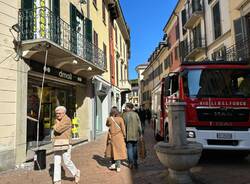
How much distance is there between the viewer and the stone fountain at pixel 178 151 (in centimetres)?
621

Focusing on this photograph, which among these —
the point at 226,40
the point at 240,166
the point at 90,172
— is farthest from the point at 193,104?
the point at 226,40

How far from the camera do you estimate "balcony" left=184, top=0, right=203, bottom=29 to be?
81.9 feet

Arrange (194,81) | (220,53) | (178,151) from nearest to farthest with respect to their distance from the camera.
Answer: (178,151) → (194,81) → (220,53)

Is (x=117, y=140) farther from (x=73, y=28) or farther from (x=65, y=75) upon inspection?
(x=73, y=28)

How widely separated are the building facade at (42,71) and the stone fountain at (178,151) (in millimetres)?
3887

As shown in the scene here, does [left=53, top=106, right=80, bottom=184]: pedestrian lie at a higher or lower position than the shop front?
lower

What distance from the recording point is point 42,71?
10.8 metres

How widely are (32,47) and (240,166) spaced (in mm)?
7125

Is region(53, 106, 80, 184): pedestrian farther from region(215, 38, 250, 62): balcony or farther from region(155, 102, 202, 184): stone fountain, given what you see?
region(215, 38, 250, 62): balcony

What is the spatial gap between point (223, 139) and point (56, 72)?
687cm

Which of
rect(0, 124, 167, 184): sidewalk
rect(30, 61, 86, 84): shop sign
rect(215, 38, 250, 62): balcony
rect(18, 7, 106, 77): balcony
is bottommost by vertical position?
rect(0, 124, 167, 184): sidewalk

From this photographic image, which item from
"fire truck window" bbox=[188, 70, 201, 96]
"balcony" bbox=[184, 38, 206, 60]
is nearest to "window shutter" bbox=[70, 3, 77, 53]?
"fire truck window" bbox=[188, 70, 201, 96]

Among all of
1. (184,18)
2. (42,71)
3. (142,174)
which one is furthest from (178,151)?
(184,18)

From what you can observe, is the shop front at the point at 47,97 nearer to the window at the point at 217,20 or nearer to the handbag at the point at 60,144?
the handbag at the point at 60,144
